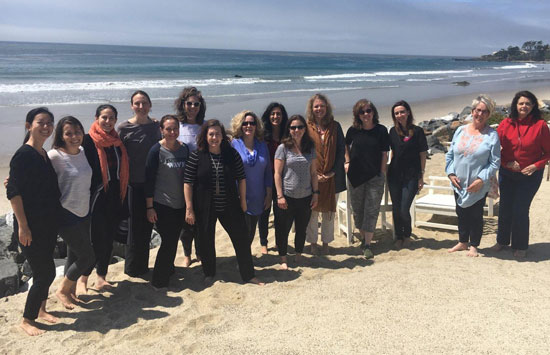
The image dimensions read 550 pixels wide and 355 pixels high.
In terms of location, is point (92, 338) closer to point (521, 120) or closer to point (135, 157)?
point (135, 157)

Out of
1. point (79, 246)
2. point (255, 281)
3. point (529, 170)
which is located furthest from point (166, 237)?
point (529, 170)

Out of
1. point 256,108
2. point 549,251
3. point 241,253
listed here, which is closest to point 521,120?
point 549,251

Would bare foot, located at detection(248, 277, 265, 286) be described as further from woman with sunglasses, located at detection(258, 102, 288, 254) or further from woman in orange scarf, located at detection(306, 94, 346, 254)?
woman in orange scarf, located at detection(306, 94, 346, 254)

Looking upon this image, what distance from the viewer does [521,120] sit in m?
4.61

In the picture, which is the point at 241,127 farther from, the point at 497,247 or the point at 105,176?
the point at 497,247

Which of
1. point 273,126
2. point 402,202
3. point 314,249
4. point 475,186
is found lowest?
point 314,249

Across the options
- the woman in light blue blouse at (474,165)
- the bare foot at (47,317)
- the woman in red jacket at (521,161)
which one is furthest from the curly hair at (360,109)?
the bare foot at (47,317)

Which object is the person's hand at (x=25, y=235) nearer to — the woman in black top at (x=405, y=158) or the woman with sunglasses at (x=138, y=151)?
the woman with sunglasses at (x=138, y=151)

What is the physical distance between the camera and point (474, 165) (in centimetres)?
A: 467

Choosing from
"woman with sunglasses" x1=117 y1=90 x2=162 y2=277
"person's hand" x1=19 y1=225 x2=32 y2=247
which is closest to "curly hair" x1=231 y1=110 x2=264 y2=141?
"woman with sunglasses" x1=117 y1=90 x2=162 y2=277

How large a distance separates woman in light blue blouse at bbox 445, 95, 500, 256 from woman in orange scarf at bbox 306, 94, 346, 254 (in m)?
1.27

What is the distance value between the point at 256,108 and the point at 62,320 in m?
14.8

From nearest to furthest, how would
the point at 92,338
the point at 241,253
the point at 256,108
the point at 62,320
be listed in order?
the point at 92,338, the point at 62,320, the point at 241,253, the point at 256,108

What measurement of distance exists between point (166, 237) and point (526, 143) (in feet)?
12.6
